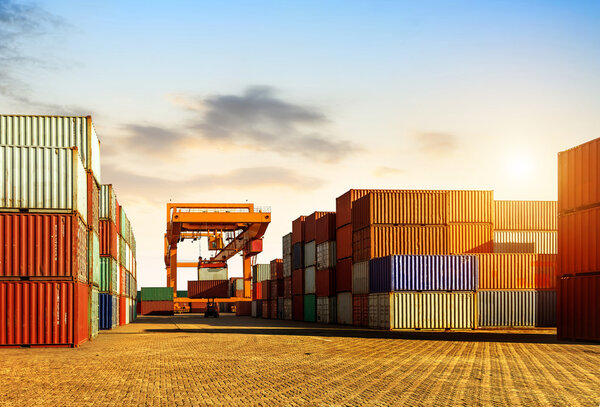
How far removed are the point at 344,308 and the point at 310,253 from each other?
1273 cm

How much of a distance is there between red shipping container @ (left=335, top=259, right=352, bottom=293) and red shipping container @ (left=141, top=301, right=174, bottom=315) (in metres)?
49.6

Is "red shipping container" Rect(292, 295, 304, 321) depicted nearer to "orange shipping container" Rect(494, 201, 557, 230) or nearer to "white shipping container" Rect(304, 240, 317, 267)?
"white shipping container" Rect(304, 240, 317, 267)

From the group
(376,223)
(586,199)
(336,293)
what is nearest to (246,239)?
(336,293)

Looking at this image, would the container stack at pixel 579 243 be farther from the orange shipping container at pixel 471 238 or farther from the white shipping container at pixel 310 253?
the white shipping container at pixel 310 253

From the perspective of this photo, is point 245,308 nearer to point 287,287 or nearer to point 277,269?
point 277,269

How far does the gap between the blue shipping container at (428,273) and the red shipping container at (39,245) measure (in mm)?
19291

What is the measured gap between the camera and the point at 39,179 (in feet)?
85.4

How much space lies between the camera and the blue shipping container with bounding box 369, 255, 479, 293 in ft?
129

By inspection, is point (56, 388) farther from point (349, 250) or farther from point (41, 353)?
point (349, 250)

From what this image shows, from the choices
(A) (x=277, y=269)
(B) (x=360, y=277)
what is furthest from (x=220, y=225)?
(B) (x=360, y=277)

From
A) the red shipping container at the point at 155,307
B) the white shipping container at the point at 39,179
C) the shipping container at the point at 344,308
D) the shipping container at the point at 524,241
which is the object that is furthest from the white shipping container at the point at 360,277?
the red shipping container at the point at 155,307

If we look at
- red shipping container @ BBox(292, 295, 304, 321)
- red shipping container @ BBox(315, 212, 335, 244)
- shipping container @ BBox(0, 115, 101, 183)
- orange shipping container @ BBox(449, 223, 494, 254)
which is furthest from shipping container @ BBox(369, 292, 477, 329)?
red shipping container @ BBox(292, 295, 304, 321)

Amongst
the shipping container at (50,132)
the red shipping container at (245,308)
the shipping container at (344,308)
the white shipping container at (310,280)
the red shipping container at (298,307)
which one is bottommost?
the red shipping container at (245,308)

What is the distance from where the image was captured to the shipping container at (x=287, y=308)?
228ft
